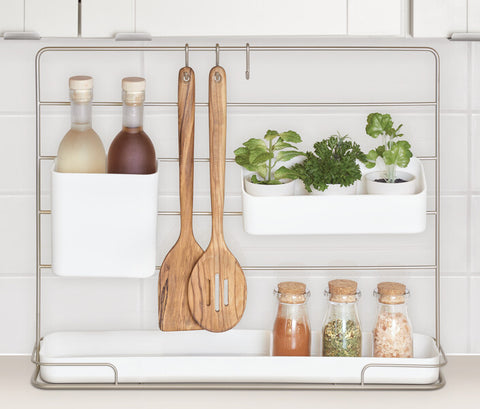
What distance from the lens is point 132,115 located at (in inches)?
53.4

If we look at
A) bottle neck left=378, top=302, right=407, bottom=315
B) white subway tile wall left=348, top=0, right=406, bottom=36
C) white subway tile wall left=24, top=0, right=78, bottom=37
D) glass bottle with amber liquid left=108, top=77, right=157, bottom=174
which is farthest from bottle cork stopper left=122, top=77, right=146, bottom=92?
bottle neck left=378, top=302, right=407, bottom=315

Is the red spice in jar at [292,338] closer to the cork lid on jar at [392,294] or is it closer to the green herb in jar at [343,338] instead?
the green herb in jar at [343,338]

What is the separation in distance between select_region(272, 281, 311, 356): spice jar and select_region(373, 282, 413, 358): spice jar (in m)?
0.13

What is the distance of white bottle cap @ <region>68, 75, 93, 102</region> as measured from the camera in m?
1.34

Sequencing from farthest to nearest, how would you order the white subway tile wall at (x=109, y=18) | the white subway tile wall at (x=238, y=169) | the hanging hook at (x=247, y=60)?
1. the white subway tile wall at (x=238, y=169)
2. the hanging hook at (x=247, y=60)
3. the white subway tile wall at (x=109, y=18)

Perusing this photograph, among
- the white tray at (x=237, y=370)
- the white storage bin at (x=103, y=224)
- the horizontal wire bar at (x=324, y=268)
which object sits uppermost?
the white storage bin at (x=103, y=224)

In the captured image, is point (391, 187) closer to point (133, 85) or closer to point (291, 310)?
point (291, 310)

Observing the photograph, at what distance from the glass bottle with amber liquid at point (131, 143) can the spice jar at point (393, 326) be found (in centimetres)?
48

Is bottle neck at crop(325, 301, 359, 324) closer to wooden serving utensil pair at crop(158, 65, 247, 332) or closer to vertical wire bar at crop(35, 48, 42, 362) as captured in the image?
wooden serving utensil pair at crop(158, 65, 247, 332)

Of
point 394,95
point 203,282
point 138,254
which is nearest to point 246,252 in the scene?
point 203,282

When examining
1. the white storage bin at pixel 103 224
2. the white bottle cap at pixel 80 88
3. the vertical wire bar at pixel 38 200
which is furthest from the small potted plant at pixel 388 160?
the vertical wire bar at pixel 38 200

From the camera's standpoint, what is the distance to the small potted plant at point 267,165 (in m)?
1.38

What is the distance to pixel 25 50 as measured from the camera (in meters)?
1.54

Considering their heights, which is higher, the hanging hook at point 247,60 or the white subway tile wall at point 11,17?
the white subway tile wall at point 11,17
